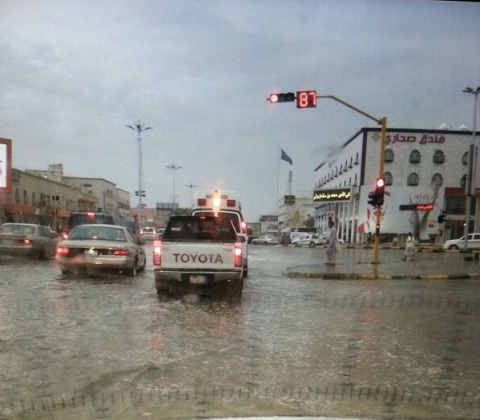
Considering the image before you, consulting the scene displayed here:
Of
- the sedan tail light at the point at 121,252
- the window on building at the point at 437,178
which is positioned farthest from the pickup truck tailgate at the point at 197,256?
the window on building at the point at 437,178

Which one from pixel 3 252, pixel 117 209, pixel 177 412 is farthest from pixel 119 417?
pixel 117 209

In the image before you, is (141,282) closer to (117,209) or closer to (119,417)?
(119,417)

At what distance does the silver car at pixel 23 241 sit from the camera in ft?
57.3

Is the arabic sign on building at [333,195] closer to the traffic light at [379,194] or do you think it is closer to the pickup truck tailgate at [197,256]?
the traffic light at [379,194]

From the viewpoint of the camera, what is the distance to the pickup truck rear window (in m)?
10.6

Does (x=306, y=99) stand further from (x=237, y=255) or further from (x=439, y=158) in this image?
(x=439, y=158)

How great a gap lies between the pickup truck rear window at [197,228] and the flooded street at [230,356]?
1326 millimetres

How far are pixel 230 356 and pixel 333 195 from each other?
5417 centimetres

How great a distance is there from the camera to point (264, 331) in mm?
7312

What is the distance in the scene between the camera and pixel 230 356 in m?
5.87

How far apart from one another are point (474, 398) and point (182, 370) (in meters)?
2.92

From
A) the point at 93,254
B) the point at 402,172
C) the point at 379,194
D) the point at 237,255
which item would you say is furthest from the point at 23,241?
the point at 402,172

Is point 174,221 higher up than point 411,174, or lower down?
lower down

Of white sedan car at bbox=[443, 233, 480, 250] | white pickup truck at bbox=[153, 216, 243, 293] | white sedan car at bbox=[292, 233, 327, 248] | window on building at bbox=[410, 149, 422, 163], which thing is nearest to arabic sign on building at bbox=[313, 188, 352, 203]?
window on building at bbox=[410, 149, 422, 163]
